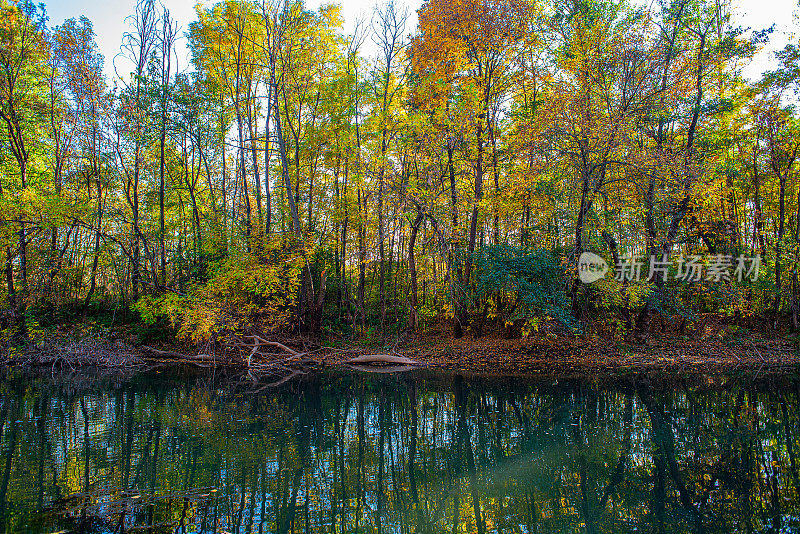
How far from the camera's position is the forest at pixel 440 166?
50.6ft

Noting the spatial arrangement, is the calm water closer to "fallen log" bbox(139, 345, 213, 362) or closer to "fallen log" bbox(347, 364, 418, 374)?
"fallen log" bbox(347, 364, 418, 374)

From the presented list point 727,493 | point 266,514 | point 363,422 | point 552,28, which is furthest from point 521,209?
point 266,514

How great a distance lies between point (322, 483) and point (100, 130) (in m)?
21.4

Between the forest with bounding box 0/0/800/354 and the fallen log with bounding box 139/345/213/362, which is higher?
A: the forest with bounding box 0/0/800/354

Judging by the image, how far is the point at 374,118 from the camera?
20.0 metres

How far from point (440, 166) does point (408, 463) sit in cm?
1447

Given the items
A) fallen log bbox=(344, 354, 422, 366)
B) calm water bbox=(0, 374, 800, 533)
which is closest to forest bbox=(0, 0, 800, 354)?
fallen log bbox=(344, 354, 422, 366)

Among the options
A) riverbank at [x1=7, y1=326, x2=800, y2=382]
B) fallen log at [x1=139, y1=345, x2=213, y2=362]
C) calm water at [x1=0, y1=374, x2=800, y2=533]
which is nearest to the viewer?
calm water at [x1=0, y1=374, x2=800, y2=533]

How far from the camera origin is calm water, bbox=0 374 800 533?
4.16 metres

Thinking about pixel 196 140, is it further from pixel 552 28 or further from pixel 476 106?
pixel 552 28

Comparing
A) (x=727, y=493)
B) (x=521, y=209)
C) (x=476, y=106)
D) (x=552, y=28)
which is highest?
(x=552, y=28)

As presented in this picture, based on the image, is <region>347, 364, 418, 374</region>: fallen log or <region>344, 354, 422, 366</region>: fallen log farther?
<region>344, 354, 422, 366</region>: fallen log

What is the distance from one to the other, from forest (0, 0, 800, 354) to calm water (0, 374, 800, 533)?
643cm

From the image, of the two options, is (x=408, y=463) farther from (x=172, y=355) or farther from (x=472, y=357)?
(x=172, y=355)
